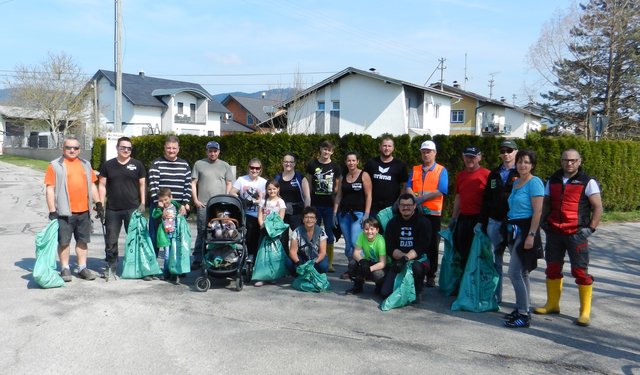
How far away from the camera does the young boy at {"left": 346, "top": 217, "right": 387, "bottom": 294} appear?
6.29 m

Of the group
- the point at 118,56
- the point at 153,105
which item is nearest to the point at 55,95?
the point at 153,105

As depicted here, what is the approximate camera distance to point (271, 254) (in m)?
6.85

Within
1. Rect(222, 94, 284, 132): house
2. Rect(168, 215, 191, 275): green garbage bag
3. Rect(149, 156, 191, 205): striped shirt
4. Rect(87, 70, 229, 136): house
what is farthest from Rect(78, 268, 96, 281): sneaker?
Rect(222, 94, 284, 132): house

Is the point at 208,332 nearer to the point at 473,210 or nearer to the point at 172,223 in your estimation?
the point at 172,223

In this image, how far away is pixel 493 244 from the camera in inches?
231

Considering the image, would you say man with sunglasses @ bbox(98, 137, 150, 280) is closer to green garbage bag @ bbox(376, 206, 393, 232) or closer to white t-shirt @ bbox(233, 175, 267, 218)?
white t-shirt @ bbox(233, 175, 267, 218)

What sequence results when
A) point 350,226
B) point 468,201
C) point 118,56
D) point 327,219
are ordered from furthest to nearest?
point 118,56 → point 327,219 → point 350,226 → point 468,201

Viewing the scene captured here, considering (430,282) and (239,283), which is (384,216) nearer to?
(430,282)

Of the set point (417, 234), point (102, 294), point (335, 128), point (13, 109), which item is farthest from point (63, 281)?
point (13, 109)

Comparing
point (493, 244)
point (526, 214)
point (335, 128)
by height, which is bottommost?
point (493, 244)

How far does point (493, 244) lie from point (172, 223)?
159 inches

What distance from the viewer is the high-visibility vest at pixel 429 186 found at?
658cm

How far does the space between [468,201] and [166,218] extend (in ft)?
12.7

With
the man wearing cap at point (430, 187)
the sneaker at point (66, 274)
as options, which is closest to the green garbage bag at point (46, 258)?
the sneaker at point (66, 274)
